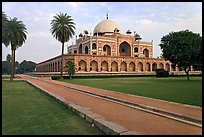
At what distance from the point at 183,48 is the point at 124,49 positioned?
149 feet

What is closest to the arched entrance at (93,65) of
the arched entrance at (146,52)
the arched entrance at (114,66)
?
the arched entrance at (114,66)

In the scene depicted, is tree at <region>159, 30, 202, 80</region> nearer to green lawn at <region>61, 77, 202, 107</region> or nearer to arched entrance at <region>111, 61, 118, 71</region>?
green lawn at <region>61, 77, 202, 107</region>

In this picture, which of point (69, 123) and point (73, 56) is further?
point (73, 56)

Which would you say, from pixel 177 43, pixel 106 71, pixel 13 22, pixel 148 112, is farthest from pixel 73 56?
pixel 148 112

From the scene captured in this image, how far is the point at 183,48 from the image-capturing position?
30047mm

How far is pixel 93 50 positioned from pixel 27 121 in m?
60.2

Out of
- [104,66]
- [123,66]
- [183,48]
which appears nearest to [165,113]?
[183,48]

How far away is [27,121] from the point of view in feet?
21.9

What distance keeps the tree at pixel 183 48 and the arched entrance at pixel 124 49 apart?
40.6 m

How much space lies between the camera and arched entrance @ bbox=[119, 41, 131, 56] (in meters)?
73.6

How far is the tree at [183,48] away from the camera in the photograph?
29.5 m

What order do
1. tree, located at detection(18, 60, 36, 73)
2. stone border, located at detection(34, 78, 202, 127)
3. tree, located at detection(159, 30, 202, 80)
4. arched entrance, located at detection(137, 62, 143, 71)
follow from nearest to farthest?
stone border, located at detection(34, 78, 202, 127)
tree, located at detection(159, 30, 202, 80)
arched entrance, located at detection(137, 62, 143, 71)
tree, located at detection(18, 60, 36, 73)

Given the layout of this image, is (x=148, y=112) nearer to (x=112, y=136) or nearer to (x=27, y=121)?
(x=112, y=136)

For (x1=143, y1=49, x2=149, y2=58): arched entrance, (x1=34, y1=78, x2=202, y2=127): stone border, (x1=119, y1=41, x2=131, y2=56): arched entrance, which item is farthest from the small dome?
(x1=34, y1=78, x2=202, y2=127): stone border
